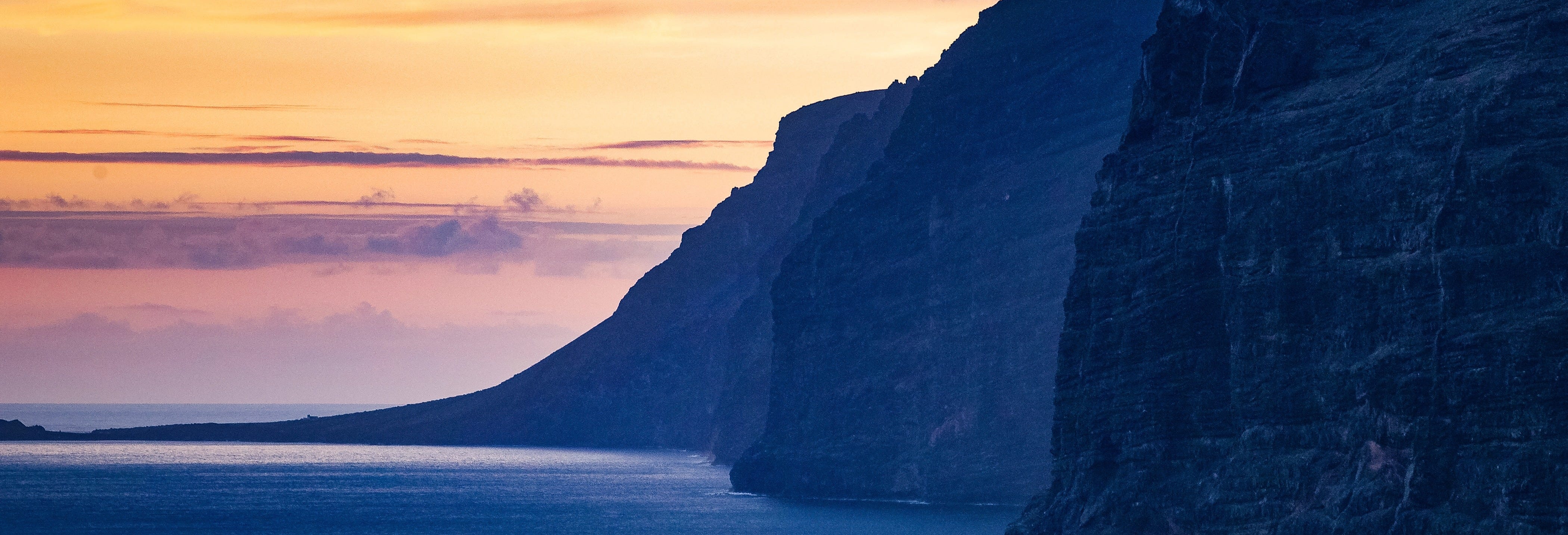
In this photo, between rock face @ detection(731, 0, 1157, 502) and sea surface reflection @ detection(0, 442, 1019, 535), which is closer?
sea surface reflection @ detection(0, 442, 1019, 535)

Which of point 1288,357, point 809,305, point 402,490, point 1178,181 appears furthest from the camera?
point 402,490

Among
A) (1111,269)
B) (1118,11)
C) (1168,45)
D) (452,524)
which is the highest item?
(1118,11)

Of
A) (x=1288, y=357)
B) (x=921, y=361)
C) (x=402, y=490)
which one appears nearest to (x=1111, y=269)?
(x=1288, y=357)

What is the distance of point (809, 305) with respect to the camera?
563 feet

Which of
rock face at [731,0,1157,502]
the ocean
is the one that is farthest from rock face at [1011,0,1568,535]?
rock face at [731,0,1157,502]

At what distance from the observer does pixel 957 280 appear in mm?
156625

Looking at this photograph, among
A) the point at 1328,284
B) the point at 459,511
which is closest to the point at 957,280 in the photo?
the point at 459,511

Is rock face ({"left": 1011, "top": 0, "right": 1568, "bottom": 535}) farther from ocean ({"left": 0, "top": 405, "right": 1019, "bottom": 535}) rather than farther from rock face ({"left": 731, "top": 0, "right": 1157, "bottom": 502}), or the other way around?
rock face ({"left": 731, "top": 0, "right": 1157, "bottom": 502})

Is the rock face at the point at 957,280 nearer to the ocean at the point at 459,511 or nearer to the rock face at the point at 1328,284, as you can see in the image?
the ocean at the point at 459,511

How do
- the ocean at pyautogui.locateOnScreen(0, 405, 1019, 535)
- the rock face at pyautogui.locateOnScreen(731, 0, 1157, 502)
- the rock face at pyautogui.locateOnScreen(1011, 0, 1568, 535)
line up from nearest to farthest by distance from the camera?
the rock face at pyautogui.locateOnScreen(1011, 0, 1568, 535), the ocean at pyautogui.locateOnScreen(0, 405, 1019, 535), the rock face at pyautogui.locateOnScreen(731, 0, 1157, 502)

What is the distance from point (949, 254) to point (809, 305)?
57.7 feet

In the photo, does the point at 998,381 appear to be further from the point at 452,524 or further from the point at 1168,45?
the point at 1168,45

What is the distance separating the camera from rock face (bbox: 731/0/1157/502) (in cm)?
14725

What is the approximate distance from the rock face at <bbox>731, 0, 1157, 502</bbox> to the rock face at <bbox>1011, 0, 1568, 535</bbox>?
55.2 m
